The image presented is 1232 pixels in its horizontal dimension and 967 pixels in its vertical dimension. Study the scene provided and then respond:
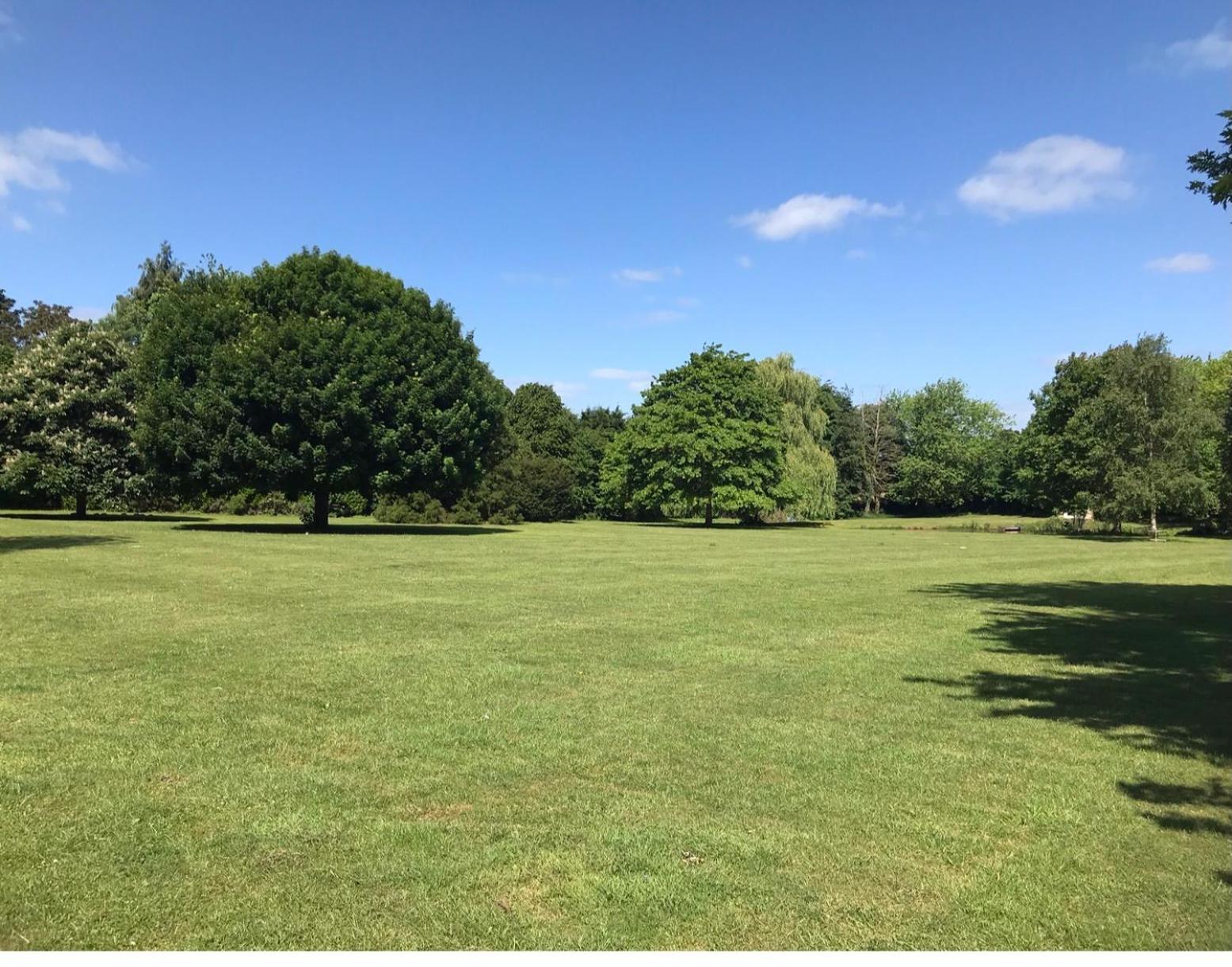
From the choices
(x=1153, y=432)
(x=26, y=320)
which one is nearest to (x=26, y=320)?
(x=26, y=320)

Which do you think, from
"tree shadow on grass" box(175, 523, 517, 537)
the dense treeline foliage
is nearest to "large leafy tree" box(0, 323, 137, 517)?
the dense treeline foliage

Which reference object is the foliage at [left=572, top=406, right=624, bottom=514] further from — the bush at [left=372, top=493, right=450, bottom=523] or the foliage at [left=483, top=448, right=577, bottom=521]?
the bush at [left=372, top=493, right=450, bottom=523]

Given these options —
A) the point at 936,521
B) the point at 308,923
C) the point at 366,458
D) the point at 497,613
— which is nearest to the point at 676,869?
the point at 308,923

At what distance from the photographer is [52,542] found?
27.0 metres

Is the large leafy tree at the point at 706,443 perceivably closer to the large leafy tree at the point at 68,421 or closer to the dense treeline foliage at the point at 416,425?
the dense treeline foliage at the point at 416,425

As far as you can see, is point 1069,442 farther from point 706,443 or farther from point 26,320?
point 26,320

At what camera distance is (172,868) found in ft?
14.4

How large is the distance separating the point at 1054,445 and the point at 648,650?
58.4m

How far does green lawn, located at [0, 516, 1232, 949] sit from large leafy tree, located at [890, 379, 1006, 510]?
80.8 metres

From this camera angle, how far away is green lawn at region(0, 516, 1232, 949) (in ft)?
13.1

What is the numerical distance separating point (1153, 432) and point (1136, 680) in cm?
4858

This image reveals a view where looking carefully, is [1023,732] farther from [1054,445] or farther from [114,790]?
[1054,445]

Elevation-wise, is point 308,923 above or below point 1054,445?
below
